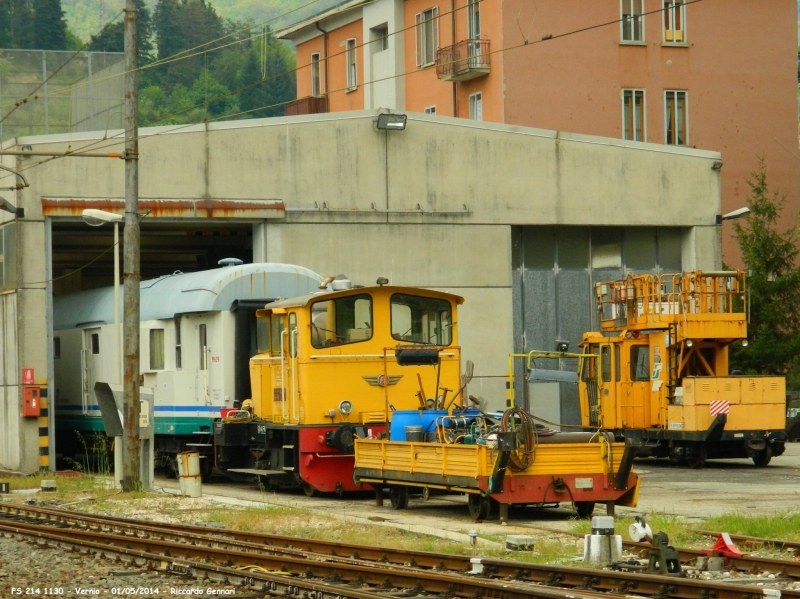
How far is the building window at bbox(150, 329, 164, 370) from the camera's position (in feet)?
78.0

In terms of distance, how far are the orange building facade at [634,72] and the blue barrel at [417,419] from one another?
25824 millimetres

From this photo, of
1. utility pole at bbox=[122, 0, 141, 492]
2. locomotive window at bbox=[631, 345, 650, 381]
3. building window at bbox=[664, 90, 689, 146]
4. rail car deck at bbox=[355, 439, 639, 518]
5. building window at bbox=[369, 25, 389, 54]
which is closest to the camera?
rail car deck at bbox=[355, 439, 639, 518]

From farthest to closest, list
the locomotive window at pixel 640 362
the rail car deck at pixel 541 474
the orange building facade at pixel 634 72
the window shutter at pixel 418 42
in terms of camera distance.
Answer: the window shutter at pixel 418 42, the orange building facade at pixel 634 72, the locomotive window at pixel 640 362, the rail car deck at pixel 541 474

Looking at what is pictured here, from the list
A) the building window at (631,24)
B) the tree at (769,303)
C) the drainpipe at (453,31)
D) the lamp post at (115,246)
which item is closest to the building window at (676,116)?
the building window at (631,24)

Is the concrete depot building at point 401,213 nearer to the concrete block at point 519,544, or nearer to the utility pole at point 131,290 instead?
the utility pole at point 131,290

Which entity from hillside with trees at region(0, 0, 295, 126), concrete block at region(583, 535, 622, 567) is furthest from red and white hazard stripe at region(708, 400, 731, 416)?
hillside with trees at region(0, 0, 295, 126)

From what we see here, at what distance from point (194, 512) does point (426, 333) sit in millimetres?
4416

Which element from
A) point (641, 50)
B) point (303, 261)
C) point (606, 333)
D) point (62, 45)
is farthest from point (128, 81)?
point (62, 45)

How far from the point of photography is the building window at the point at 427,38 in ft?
154

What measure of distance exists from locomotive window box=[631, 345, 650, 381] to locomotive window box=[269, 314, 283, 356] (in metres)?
9.39

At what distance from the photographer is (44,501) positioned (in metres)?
19.9

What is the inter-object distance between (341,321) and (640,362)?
958 cm

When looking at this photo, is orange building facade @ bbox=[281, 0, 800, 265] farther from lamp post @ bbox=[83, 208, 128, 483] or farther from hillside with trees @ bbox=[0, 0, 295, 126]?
hillside with trees @ bbox=[0, 0, 295, 126]

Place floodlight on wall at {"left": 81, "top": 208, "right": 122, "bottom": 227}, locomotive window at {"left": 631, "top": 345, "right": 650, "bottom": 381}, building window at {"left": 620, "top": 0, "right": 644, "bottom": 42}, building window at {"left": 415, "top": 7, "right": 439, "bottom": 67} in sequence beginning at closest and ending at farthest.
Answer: floodlight on wall at {"left": 81, "top": 208, "right": 122, "bottom": 227} → locomotive window at {"left": 631, "top": 345, "right": 650, "bottom": 381} → building window at {"left": 620, "top": 0, "right": 644, "bottom": 42} → building window at {"left": 415, "top": 7, "right": 439, "bottom": 67}
